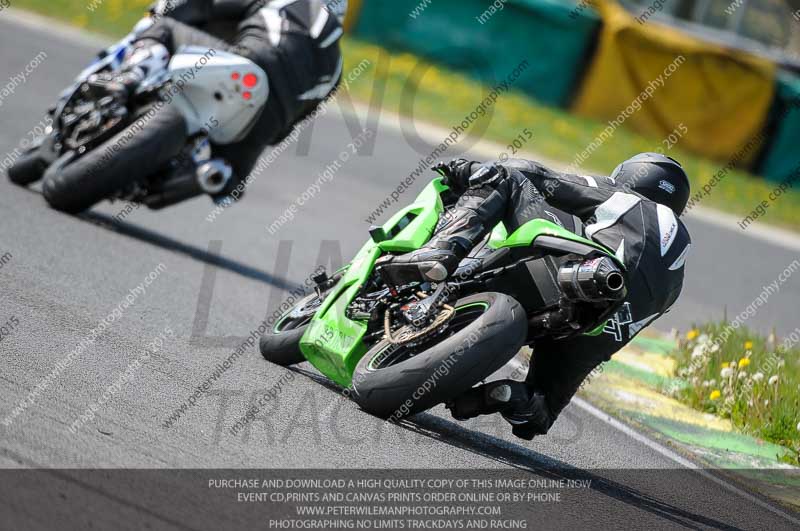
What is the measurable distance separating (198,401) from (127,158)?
134 inches

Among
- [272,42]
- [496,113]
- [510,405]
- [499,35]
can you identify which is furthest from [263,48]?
[499,35]

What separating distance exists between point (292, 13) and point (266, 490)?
514 cm

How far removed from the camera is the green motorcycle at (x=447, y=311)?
5.25 metres

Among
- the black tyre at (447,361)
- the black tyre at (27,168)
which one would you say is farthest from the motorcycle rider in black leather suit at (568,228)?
the black tyre at (27,168)

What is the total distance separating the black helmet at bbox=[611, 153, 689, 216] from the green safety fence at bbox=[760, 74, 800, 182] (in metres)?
14.9

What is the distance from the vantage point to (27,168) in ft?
31.2

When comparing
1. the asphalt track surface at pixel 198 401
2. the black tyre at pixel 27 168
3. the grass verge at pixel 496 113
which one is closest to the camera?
the asphalt track surface at pixel 198 401

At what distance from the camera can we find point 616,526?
16.5 ft

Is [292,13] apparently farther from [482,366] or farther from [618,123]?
[618,123]

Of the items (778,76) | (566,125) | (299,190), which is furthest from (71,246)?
(778,76)

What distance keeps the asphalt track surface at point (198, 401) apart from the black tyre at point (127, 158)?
1.02 feet

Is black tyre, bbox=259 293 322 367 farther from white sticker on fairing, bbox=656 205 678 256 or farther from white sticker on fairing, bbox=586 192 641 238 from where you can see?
white sticker on fairing, bbox=656 205 678 256

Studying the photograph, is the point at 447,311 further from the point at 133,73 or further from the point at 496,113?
the point at 496,113

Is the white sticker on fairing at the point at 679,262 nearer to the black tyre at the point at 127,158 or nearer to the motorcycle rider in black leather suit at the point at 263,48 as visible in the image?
the motorcycle rider in black leather suit at the point at 263,48
